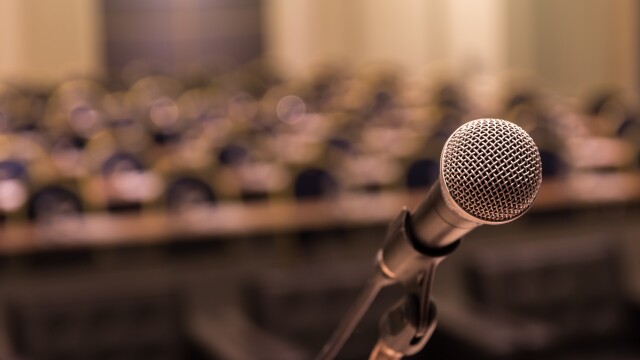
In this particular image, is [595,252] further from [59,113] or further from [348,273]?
[59,113]

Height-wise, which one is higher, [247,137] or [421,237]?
[421,237]

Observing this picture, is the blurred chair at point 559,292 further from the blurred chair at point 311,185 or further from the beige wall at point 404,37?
the beige wall at point 404,37

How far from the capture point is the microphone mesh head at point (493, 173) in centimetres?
93

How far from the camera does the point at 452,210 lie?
0.97 metres

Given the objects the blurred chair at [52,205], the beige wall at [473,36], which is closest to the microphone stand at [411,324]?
the blurred chair at [52,205]

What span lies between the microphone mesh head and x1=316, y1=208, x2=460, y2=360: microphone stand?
0.37ft

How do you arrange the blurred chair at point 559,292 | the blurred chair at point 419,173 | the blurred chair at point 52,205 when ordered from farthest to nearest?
the blurred chair at point 419,173 < the blurred chair at point 52,205 < the blurred chair at point 559,292

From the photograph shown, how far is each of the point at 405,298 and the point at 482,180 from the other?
221 mm

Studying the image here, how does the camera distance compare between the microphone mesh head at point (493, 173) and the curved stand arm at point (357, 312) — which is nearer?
the microphone mesh head at point (493, 173)

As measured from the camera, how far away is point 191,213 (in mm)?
6012

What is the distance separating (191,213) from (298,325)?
7.07ft

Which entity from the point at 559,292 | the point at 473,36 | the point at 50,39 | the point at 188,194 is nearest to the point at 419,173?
the point at 188,194

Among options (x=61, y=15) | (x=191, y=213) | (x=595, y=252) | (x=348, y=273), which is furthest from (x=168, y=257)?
(x=61, y=15)

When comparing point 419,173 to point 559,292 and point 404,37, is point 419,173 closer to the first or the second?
point 559,292
